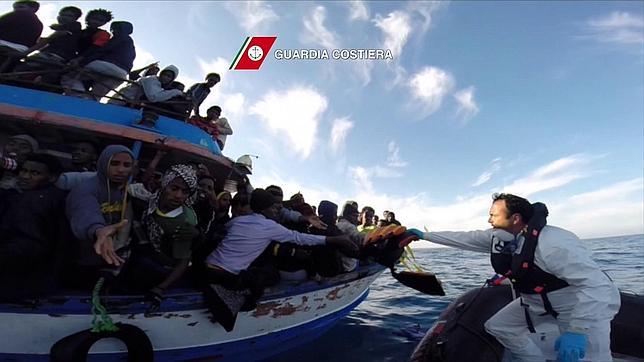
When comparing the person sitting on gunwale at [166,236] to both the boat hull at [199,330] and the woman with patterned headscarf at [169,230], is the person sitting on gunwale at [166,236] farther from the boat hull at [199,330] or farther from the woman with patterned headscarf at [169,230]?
the boat hull at [199,330]

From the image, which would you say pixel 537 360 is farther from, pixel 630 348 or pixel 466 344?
pixel 630 348

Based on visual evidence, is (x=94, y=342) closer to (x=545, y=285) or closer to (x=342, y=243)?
(x=342, y=243)

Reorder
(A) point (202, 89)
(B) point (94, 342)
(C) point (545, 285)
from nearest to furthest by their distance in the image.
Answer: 1. (B) point (94, 342)
2. (C) point (545, 285)
3. (A) point (202, 89)

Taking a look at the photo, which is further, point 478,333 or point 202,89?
point 202,89

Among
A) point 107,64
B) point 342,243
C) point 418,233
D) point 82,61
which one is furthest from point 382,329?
point 82,61

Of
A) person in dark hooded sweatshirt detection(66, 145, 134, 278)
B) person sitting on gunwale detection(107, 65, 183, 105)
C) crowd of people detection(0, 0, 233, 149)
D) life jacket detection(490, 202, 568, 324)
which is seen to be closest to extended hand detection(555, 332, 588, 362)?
life jacket detection(490, 202, 568, 324)

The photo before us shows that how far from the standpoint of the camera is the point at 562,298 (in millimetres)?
3314

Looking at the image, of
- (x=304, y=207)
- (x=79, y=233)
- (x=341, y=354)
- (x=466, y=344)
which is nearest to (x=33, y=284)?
(x=79, y=233)

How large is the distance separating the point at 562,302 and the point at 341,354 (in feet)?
10.6

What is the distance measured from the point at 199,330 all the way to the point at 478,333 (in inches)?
133

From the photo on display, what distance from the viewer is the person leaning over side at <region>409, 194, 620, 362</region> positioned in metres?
2.95

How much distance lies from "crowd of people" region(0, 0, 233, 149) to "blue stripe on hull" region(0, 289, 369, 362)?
3793 millimetres

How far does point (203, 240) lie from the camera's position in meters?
3.72

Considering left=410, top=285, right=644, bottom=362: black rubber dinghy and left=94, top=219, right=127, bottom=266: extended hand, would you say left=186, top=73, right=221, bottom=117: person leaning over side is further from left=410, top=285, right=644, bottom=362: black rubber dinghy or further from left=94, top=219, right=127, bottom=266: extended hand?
left=410, top=285, right=644, bottom=362: black rubber dinghy
